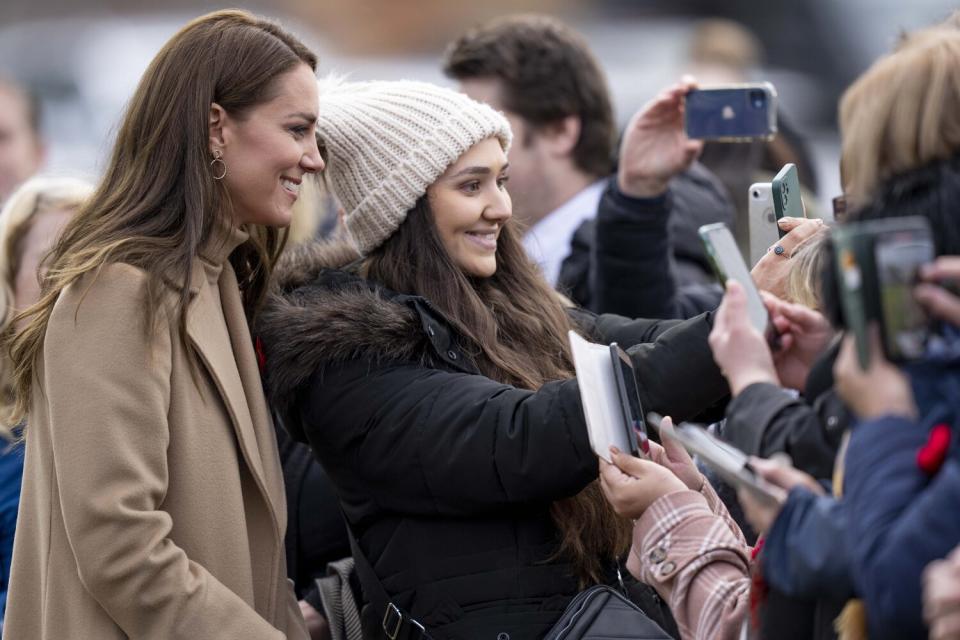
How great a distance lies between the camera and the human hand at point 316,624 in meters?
3.25

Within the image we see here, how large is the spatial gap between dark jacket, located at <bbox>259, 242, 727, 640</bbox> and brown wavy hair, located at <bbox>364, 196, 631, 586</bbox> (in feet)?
0.15

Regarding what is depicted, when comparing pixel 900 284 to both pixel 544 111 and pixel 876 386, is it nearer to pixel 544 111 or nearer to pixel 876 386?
pixel 876 386

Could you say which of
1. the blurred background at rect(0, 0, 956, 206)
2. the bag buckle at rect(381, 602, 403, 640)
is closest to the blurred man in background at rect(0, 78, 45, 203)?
the bag buckle at rect(381, 602, 403, 640)

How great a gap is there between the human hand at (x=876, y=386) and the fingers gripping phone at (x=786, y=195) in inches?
38.0

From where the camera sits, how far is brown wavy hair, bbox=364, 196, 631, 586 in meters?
2.78

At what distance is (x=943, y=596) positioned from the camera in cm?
169

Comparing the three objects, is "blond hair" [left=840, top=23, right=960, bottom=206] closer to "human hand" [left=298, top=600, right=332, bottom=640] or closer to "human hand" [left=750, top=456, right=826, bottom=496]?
"human hand" [left=750, top=456, right=826, bottom=496]

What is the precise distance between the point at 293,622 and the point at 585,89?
2.43m

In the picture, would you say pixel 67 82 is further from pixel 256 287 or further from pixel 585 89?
pixel 256 287

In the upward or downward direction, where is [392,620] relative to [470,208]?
downward

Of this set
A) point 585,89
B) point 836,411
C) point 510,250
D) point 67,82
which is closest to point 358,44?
point 67,82

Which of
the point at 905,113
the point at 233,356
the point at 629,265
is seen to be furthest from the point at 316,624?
the point at 905,113

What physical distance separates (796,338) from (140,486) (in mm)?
1116

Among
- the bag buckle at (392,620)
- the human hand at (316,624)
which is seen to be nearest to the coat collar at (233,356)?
the bag buckle at (392,620)
